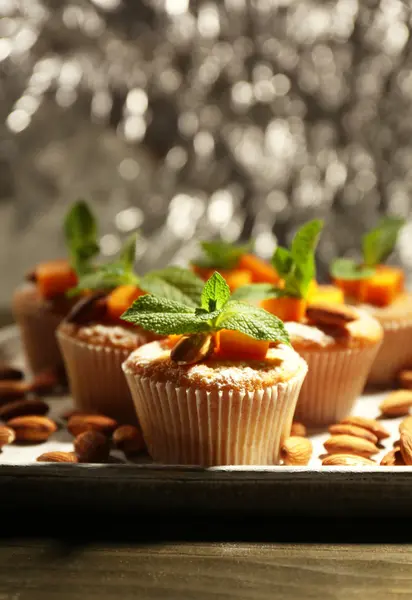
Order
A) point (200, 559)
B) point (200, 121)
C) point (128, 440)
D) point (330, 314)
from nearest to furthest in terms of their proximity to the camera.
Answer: point (200, 559)
point (128, 440)
point (330, 314)
point (200, 121)

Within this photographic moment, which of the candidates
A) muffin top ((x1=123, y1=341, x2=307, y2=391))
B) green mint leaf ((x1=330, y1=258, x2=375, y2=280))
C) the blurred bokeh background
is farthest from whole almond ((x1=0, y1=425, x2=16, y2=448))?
the blurred bokeh background

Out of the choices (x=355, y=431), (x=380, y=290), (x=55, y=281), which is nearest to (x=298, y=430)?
(x=355, y=431)

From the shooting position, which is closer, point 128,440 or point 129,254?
point 128,440

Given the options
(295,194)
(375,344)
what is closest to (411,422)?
(375,344)

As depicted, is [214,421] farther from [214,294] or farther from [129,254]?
[129,254]

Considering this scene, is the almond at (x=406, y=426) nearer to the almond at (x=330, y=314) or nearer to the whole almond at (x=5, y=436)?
the almond at (x=330, y=314)
